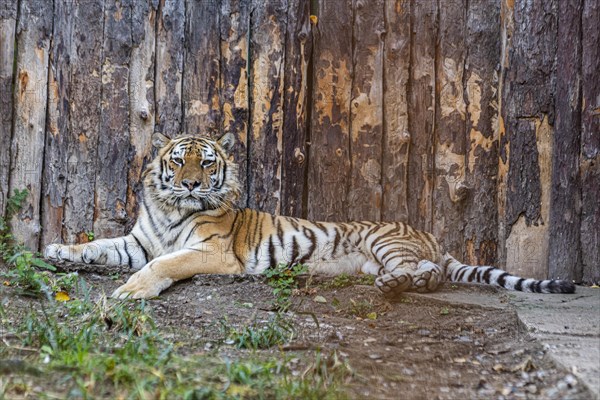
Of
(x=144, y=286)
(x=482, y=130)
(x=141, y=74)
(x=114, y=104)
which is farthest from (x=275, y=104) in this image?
(x=144, y=286)

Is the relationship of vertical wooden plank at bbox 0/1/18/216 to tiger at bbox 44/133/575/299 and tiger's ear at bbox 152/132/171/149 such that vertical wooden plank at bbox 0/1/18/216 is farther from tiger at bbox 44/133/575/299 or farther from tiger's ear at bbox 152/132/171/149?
tiger's ear at bbox 152/132/171/149

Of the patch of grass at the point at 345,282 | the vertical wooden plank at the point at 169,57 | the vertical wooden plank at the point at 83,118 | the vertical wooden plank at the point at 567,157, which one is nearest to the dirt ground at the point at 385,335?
the patch of grass at the point at 345,282

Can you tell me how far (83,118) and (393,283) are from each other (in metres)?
2.97

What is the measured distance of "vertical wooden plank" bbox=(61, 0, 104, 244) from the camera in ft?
20.0

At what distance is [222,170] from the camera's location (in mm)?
6016

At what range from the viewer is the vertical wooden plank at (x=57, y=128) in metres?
6.13

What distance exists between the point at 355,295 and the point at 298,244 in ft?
4.01

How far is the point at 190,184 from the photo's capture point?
5.91 m

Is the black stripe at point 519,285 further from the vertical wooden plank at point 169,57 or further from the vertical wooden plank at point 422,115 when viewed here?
the vertical wooden plank at point 169,57

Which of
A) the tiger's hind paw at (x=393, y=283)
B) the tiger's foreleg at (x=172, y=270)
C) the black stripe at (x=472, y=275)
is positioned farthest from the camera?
the black stripe at (x=472, y=275)

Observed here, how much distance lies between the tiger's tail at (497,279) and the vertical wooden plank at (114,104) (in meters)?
2.77

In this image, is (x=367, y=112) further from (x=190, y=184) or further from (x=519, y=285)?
(x=519, y=285)

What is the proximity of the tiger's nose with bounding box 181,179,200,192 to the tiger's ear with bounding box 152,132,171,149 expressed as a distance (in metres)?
0.34

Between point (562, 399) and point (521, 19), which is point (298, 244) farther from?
point (562, 399)
